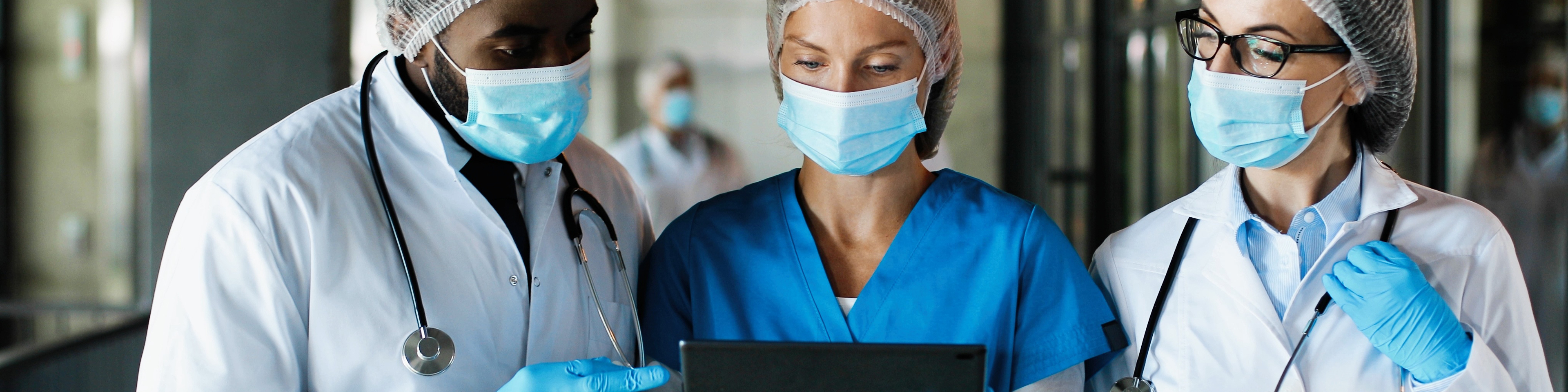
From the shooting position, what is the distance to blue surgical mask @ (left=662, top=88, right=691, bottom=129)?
16.0ft

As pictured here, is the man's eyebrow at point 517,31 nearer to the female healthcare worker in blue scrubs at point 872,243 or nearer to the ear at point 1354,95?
the female healthcare worker in blue scrubs at point 872,243

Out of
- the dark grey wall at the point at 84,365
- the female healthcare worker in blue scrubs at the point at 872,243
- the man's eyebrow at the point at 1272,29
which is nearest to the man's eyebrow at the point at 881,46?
the female healthcare worker in blue scrubs at the point at 872,243

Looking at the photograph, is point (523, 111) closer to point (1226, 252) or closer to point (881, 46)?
point (881, 46)

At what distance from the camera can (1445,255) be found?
50.1 inches

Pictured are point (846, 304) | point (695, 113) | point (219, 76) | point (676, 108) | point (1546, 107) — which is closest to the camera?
point (846, 304)

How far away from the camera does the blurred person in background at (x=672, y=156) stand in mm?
4824

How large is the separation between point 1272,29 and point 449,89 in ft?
3.71

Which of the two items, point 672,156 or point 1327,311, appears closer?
point 1327,311

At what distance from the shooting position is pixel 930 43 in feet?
4.64

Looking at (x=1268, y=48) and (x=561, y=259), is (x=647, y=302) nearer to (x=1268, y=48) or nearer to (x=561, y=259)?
(x=561, y=259)

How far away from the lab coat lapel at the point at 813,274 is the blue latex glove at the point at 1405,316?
2.22 ft

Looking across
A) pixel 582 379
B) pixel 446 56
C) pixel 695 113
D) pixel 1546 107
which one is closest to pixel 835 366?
pixel 582 379

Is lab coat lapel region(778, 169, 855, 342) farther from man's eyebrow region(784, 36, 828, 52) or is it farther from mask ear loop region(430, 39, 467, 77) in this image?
mask ear loop region(430, 39, 467, 77)

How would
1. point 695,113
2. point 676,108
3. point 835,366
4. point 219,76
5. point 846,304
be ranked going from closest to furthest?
point 835,366
point 846,304
point 219,76
point 676,108
point 695,113
